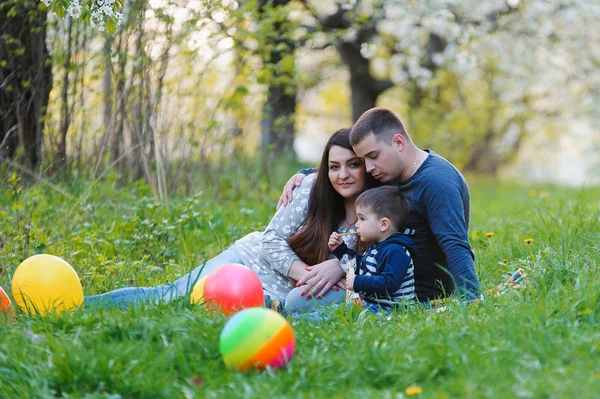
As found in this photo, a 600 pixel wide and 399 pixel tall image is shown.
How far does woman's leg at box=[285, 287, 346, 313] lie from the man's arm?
2.10ft

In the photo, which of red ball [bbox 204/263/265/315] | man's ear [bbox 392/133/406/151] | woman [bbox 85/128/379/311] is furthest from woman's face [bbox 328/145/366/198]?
red ball [bbox 204/263/265/315]

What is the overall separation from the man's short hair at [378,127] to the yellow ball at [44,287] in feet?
5.46

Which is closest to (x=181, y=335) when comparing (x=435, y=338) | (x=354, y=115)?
(x=435, y=338)

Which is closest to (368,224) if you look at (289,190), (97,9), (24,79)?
(289,190)

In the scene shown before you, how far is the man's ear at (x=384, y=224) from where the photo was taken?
3.69 meters

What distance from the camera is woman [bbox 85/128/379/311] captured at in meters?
3.99

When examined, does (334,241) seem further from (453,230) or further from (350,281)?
(453,230)

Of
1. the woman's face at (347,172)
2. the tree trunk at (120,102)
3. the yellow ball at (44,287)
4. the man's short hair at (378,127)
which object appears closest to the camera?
the yellow ball at (44,287)

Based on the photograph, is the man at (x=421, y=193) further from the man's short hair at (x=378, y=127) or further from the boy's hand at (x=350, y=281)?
the boy's hand at (x=350, y=281)

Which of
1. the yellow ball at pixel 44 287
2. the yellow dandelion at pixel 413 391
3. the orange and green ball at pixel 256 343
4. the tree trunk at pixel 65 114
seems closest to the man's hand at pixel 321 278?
the orange and green ball at pixel 256 343

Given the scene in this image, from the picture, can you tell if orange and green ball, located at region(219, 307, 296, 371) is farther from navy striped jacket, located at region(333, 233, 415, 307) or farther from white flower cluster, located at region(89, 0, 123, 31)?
white flower cluster, located at region(89, 0, 123, 31)

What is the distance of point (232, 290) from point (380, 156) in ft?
3.57

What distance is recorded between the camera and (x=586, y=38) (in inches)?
560

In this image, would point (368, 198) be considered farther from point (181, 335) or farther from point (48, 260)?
point (48, 260)
